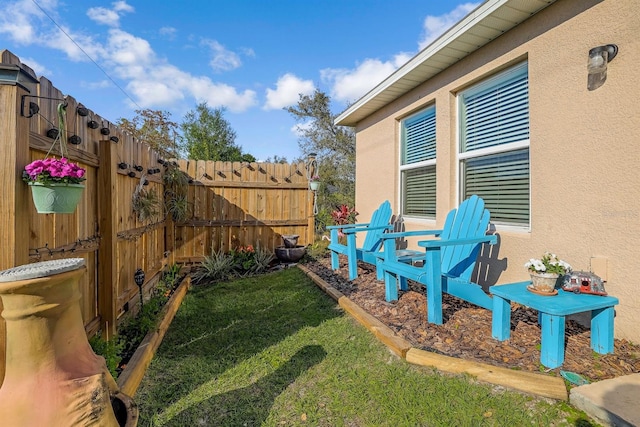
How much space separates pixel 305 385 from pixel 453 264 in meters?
1.68

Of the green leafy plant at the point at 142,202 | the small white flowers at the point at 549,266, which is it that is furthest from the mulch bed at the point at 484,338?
the green leafy plant at the point at 142,202

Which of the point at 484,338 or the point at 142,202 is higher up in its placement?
the point at 142,202

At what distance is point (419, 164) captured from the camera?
4461mm

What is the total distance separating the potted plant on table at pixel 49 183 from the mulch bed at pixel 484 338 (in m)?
2.21

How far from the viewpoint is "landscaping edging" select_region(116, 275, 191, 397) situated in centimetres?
192

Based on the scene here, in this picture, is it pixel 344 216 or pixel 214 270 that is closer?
pixel 214 270

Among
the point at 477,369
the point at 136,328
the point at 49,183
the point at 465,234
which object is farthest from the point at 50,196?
the point at 465,234

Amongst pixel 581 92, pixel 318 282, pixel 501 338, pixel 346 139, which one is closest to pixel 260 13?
pixel 346 139

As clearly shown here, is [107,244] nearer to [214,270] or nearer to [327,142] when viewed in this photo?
[214,270]

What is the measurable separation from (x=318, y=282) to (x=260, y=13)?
239 inches

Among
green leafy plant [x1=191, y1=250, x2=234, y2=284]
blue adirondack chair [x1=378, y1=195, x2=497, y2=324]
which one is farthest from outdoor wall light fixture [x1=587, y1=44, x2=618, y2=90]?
green leafy plant [x1=191, y1=250, x2=234, y2=284]

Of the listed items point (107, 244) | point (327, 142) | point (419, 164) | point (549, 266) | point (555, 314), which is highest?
point (327, 142)

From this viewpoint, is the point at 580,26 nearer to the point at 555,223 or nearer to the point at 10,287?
the point at 555,223

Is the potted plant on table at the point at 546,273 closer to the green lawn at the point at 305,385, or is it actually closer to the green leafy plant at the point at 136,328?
the green lawn at the point at 305,385
